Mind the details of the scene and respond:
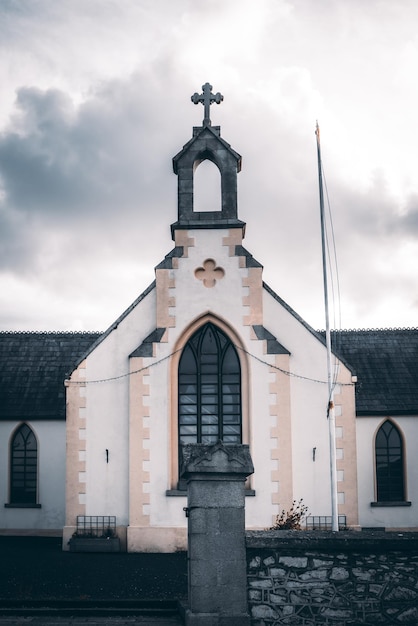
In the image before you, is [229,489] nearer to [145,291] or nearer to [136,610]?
[136,610]

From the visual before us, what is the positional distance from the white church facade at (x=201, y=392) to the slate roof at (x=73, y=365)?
5156mm

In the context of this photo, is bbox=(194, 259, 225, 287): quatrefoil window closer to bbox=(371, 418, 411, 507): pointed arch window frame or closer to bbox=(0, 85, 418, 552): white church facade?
bbox=(0, 85, 418, 552): white church facade

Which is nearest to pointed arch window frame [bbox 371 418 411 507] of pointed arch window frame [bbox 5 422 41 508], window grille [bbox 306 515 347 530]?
window grille [bbox 306 515 347 530]

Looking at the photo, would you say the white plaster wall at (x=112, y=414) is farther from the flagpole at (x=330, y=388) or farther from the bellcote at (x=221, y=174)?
the flagpole at (x=330, y=388)

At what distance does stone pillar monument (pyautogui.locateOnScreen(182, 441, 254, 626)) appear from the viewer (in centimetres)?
1191

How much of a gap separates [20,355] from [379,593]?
70.9ft

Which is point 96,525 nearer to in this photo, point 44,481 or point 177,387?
point 177,387

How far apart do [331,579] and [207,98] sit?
16.1 m

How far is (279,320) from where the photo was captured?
2327 cm

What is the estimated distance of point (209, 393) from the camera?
22828mm

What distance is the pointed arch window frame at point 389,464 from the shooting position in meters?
27.9

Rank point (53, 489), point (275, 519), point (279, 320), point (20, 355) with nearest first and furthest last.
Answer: point (275, 519) → point (279, 320) → point (53, 489) → point (20, 355)

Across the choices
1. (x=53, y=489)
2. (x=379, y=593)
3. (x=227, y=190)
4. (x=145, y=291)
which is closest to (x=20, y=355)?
(x=53, y=489)

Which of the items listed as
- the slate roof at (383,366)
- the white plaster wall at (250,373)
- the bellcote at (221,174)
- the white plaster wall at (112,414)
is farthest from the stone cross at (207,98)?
the slate roof at (383,366)
